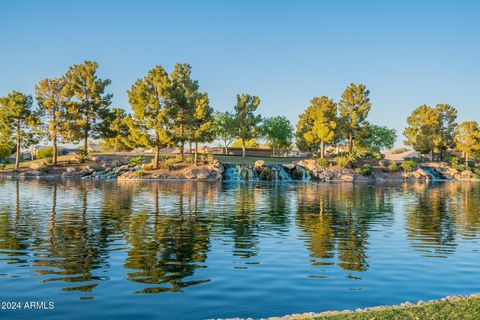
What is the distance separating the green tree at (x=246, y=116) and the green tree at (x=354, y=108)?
1806cm

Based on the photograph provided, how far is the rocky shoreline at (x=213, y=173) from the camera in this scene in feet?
233

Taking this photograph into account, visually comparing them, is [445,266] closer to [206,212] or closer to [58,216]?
[206,212]

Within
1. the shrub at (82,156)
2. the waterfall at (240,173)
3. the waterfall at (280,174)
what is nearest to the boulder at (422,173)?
the waterfall at (280,174)

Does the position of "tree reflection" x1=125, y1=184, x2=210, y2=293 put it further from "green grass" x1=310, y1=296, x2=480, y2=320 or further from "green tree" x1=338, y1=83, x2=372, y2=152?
"green tree" x1=338, y1=83, x2=372, y2=152

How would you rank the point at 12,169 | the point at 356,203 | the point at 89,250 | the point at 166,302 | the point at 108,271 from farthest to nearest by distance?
the point at 12,169 → the point at 356,203 → the point at 89,250 → the point at 108,271 → the point at 166,302

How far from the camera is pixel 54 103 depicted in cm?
7844

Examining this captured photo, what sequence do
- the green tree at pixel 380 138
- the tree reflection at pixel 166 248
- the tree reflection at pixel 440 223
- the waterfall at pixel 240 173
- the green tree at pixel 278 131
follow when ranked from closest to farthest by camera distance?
1. the tree reflection at pixel 166 248
2. the tree reflection at pixel 440 223
3. the waterfall at pixel 240 173
4. the green tree at pixel 278 131
5. the green tree at pixel 380 138

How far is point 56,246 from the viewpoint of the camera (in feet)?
54.8

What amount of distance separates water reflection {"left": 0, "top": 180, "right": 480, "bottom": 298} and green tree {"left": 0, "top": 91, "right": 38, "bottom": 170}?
4739 cm

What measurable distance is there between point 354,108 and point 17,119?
6301 centimetres

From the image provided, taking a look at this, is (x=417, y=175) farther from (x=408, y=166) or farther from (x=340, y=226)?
(x=340, y=226)

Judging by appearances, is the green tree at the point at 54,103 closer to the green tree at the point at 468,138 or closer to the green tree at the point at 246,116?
the green tree at the point at 246,116

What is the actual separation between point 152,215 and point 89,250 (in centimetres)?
999

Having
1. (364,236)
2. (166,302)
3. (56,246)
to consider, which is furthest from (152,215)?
(166,302)
